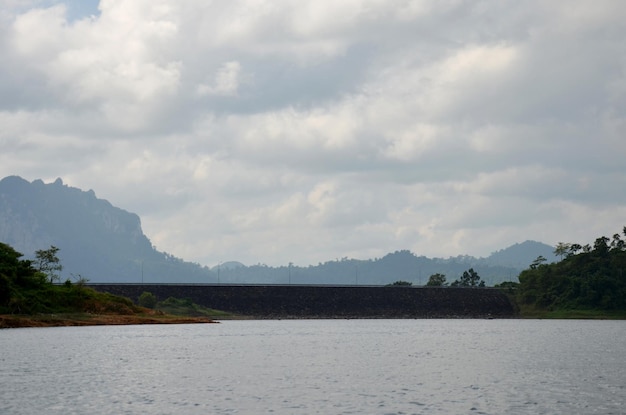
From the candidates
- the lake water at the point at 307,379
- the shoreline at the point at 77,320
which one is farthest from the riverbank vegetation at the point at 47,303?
the lake water at the point at 307,379

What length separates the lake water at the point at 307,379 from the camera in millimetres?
47969

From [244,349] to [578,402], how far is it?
5564 centimetres

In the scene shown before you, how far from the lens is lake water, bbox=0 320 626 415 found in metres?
48.0

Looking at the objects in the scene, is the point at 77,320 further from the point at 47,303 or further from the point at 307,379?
the point at 307,379

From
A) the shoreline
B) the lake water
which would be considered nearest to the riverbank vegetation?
the shoreline

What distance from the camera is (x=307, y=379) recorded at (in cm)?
6362

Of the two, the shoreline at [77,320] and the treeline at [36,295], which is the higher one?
the treeline at [36,295]

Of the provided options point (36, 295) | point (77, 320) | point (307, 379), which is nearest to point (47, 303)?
point (36, 295)

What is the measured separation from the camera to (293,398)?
171 ft

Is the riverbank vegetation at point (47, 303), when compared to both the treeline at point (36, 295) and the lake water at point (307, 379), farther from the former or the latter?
the lake water at point (307, 379)

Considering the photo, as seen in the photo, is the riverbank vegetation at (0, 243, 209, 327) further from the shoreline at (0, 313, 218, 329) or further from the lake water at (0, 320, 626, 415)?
the lake water at (0, 320, 626, 415)

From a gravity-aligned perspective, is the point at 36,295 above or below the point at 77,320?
above

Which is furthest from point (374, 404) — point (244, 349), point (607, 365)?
point (244, 349)

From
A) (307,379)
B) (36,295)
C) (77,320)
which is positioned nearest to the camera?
(307,379)
